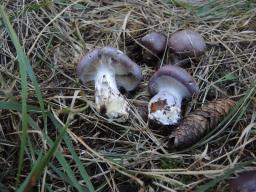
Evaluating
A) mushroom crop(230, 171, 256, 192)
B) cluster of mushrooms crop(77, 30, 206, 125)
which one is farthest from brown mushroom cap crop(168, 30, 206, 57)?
mushroom crop(230, 171, 256, 192)

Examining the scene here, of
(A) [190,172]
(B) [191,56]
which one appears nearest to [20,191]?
(A) [190,172]

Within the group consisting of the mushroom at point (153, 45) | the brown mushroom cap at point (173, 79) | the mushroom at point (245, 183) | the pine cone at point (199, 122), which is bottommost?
the mushroom at point (245, 183)

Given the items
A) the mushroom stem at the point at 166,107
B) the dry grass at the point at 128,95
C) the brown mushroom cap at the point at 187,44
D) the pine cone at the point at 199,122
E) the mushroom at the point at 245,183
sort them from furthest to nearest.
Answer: the brown mushroom cap at the point at 187,44
the mushroom stem at the point at 166,107
the pine cone at the point at 199,122
the dry grass at the point at 128,95
the mushroom at the point at 245,183

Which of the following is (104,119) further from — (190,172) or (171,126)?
(190,172)

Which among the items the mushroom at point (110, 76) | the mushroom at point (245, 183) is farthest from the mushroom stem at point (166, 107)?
the mushroom at point (245, 183)

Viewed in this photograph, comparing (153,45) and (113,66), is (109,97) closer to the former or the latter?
(113,66)

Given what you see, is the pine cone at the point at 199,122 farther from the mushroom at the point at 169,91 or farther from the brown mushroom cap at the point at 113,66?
the brown mushroom cap at the point at 113,66

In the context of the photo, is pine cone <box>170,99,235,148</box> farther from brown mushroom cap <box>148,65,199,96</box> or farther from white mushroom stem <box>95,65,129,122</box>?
white mushroom stem <box>95,65,129,122</box>
